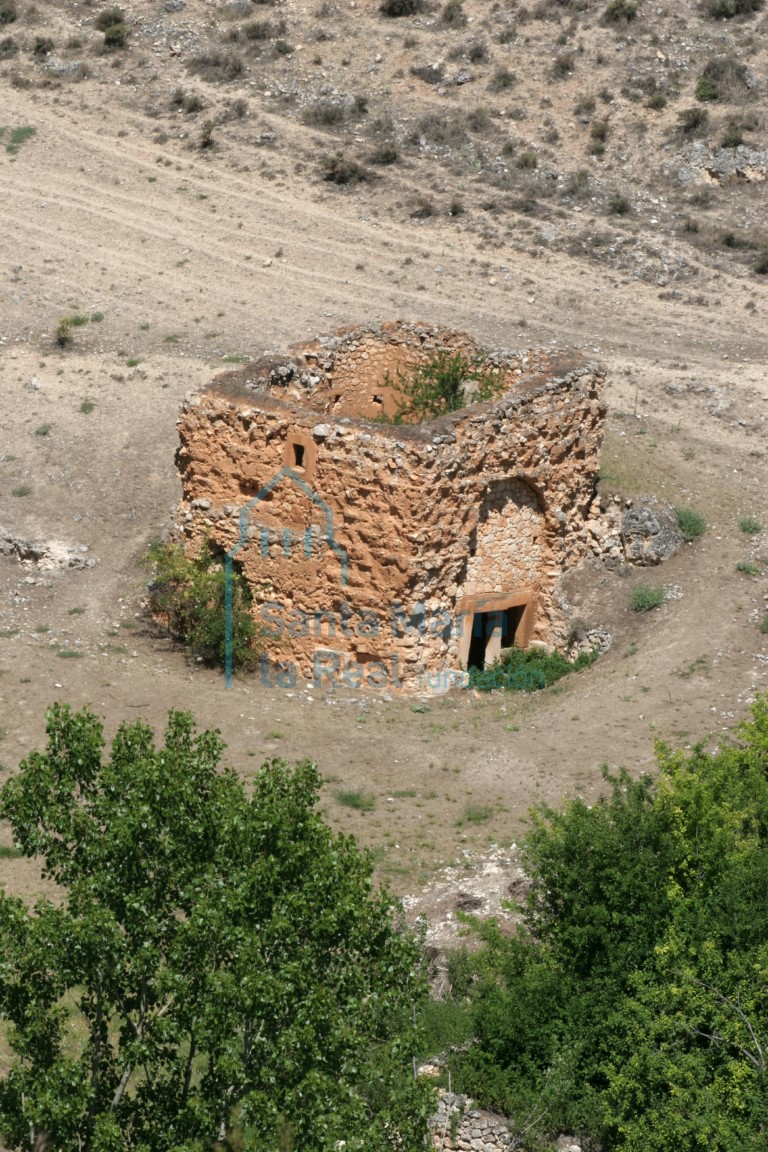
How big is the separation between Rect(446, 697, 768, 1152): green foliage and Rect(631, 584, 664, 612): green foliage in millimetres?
5971

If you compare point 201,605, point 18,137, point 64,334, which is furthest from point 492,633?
point 18,137

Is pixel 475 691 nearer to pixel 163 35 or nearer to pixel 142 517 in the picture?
pixel 142 517

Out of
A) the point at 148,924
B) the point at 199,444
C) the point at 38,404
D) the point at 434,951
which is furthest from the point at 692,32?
the point at 148,924

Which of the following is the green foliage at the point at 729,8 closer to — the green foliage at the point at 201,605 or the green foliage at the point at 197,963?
the green foliage at the point at 201,605

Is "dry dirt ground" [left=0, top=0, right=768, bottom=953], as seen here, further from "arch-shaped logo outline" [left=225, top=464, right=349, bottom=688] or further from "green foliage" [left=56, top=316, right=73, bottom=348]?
"arch-shaped logo outline" [left=225, top=464, right=349, bottom=688]

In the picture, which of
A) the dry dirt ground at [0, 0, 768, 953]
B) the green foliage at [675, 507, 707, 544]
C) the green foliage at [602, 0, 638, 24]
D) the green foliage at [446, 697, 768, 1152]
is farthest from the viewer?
the green foliage at [602, 0, 638, 24]

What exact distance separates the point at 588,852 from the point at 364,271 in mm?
18093

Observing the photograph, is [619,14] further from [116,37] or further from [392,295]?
[392,295]

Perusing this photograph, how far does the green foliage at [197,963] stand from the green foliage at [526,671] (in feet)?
28.7

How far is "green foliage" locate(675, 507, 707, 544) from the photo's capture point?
20828 mm

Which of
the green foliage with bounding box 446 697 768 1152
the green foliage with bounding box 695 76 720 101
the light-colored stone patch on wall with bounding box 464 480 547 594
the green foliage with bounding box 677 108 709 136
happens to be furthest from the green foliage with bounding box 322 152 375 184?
the green foliage with bounding box 446 697 768 1152

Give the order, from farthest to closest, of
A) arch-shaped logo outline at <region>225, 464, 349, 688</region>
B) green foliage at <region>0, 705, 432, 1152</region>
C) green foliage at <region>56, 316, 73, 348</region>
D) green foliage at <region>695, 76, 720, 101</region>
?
green foliage at <region>695, 76, 720, 101</region> → green foliage at <region>56, 316, 73, 348</region> → arch-shaped logo outline at <region>225, 464, 349, 688</region> → green foliage at <region>0, 705, 432, 1152</region>

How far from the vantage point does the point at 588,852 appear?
12945 millimetres

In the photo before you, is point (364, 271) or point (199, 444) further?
point (364, 271)
